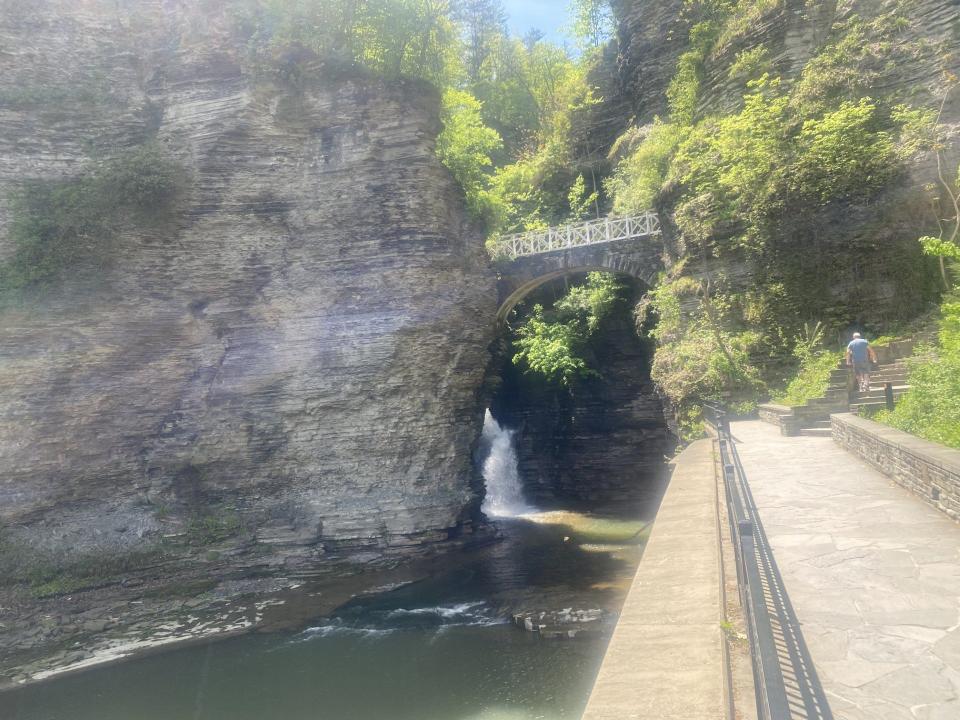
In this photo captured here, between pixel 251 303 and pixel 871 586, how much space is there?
1733cm

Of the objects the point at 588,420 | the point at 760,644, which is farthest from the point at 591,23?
the point at 760,644

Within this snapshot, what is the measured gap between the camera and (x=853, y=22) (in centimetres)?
1673

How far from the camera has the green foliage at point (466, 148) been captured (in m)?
20.8

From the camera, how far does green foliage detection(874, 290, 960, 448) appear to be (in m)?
7.37

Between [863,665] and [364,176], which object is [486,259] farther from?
[863,665]

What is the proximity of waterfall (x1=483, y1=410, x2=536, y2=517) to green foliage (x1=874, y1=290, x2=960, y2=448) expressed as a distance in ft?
52.1

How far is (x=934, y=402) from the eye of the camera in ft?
26.6

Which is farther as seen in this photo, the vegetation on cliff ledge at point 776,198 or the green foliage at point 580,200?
the green foliage at point 580,200

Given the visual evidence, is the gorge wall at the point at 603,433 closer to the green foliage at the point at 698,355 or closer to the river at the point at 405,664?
the green foliage at the point at 698,355

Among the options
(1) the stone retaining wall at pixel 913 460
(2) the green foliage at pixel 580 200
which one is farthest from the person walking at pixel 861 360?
(2) the green foliage at pixel 580 200

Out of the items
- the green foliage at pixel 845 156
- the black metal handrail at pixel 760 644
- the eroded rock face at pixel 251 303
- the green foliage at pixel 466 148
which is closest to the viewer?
the black metal handrail at pixel 760 644

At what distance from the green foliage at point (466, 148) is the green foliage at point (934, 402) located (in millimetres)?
14135

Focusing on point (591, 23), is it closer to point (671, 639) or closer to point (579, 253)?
point (579, 253)

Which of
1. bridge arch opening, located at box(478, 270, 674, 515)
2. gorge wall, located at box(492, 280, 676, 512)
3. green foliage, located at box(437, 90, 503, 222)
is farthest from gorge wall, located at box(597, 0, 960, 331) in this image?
green foliage, located at box(437, 90, 503, 222)
